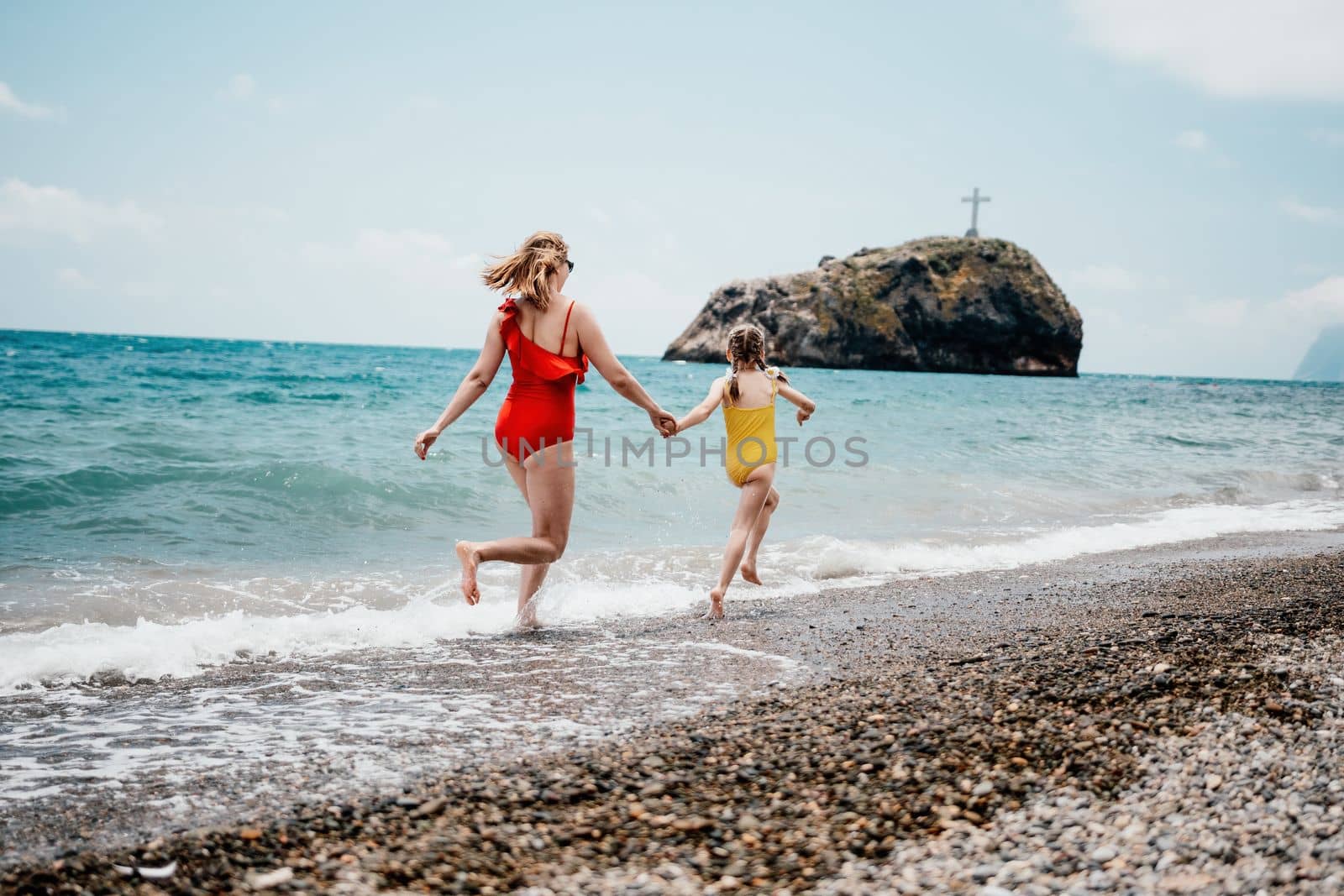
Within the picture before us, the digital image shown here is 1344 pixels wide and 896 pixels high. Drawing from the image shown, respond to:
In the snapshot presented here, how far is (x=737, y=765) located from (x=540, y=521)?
262 cm

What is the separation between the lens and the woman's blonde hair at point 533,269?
5.10m

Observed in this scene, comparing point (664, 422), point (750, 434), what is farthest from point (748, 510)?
point (664, 422)

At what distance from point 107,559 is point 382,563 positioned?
2.29 meters

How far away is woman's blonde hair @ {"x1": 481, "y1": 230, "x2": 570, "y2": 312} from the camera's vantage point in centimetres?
510

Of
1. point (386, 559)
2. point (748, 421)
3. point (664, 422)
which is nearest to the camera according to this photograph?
point (664, 422)

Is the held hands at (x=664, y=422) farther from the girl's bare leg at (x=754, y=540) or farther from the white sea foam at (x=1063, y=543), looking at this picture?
the white sea foam at (x=1063, y=543)

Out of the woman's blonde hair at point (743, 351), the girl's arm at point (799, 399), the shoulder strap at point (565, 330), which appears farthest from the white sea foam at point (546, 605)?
the shoulder strap at point (565, 330)

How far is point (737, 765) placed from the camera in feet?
10.1

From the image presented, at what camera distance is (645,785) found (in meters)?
2.93

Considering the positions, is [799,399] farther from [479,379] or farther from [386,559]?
[386,559]

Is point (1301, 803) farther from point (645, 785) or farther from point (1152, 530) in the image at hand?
point (1152, 530)

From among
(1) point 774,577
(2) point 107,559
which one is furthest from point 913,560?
(2) point 107,559

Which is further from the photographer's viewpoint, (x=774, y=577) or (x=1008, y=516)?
(x=1008, y=516)

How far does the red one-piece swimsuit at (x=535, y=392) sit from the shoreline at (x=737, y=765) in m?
1.41
